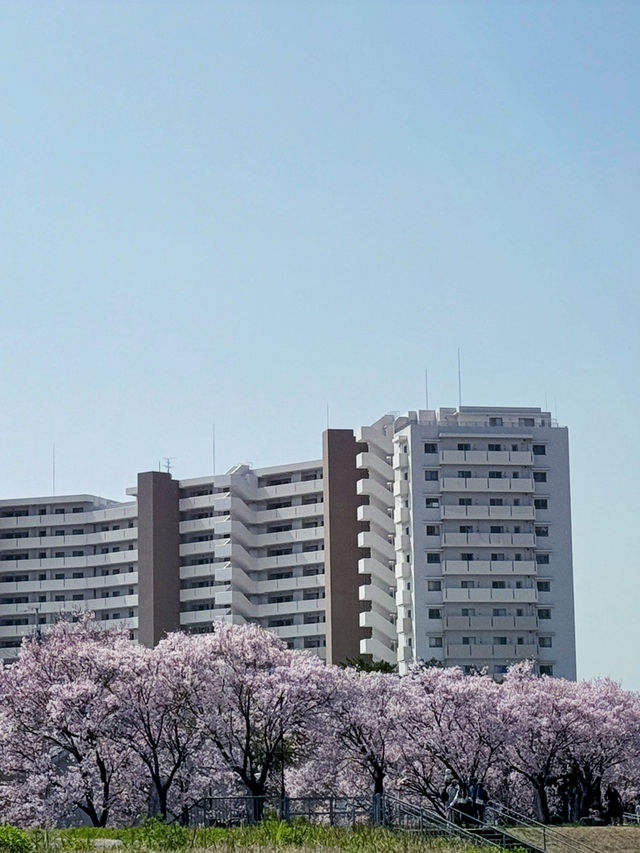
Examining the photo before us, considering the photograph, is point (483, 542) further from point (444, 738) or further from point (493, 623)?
point (444, 738)

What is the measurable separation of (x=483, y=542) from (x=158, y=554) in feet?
93.0

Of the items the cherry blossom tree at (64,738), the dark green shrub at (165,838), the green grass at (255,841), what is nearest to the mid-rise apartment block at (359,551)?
the cherry blossom tree at (64,738)

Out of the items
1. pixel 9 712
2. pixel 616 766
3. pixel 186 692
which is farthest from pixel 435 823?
pixel 616 766

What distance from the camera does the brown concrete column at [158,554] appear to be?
122m

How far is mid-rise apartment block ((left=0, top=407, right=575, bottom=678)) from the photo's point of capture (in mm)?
112938

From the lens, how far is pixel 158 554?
12369 centimetres

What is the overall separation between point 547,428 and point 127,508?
37647mm

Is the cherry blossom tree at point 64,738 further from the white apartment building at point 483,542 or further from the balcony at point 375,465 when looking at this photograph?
the balcony at point 375,465

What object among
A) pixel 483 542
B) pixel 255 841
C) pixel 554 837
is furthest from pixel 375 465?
pixel 255 841

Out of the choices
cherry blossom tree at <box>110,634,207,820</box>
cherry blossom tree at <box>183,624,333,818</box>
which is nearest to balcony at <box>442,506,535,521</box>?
cherry blossom tree at <box>183,624,333,818</box>

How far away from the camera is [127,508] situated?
127688 millimetres

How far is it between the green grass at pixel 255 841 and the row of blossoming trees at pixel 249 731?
18718 mm

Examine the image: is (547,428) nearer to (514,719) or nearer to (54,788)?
(514,719)

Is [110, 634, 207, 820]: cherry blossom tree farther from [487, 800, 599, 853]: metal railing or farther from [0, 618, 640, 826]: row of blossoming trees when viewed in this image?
[487, 800, 599, 853]: metal railing
